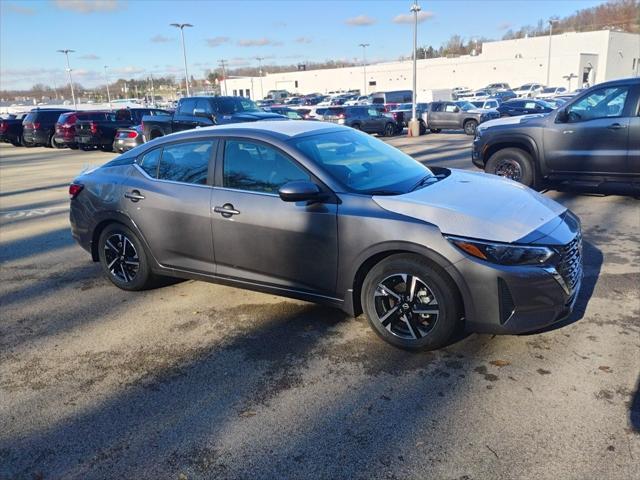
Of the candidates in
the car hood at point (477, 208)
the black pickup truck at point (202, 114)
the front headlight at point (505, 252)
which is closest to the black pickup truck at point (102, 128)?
the black pickup truck at point (202, 114)

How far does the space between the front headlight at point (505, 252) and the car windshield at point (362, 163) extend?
773mm

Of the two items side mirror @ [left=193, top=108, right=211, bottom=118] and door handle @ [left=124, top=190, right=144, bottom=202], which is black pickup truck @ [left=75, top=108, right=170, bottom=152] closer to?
side mirror @ [left=193, top=108, right=211, bottom=118]

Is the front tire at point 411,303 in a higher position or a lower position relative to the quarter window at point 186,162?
lower

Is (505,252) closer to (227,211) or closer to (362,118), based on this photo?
(227,211)

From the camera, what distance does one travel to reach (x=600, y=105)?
801cm

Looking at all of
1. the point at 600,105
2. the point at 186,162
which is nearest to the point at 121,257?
the point at 186,162

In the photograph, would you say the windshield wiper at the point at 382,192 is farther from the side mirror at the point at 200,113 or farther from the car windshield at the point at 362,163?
the side mirror at the point at 200,113

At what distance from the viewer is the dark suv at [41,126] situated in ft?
81.3

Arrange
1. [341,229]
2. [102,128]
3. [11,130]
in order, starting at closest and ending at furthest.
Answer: [341,229] → [102,128] → [11,130]

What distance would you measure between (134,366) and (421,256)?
219 centimetres

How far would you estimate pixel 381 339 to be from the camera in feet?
13.0

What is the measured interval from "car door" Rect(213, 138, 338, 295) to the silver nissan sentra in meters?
0.01

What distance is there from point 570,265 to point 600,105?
5522mm

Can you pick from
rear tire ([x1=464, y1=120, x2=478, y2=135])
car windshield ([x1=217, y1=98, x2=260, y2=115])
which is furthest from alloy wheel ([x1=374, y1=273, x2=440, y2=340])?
rear tire ([x1=464, y1=120, x2=478, y2=135])
